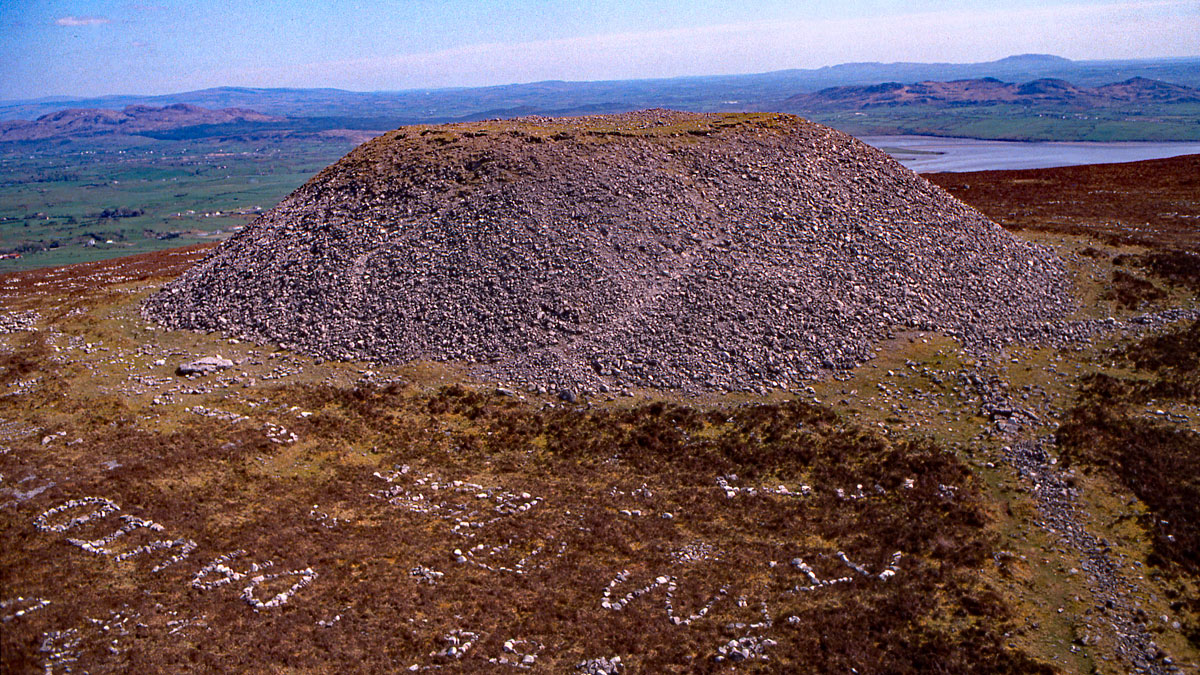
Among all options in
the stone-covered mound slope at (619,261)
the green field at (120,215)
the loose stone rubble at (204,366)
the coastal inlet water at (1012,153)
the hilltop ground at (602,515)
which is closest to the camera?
the hilltop ground at (602,515)

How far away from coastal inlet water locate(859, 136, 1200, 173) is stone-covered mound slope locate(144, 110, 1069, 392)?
83.6m

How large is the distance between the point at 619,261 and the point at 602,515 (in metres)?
14.9

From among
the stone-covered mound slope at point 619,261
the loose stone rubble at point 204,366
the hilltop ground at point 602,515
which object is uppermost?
the stone-covered mound slope at point 619,261

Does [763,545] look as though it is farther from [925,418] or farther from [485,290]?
[485,290]

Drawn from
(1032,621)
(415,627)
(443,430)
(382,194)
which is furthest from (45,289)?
(1032,621)

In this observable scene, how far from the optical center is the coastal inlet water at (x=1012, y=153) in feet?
402

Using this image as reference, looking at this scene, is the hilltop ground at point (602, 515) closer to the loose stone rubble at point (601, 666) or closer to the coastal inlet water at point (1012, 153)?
the loose stone rubble at point (601, 666)

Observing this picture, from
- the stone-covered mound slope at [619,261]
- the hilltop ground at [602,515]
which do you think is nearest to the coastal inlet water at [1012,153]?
the stone-covered mound slope at [619,261]

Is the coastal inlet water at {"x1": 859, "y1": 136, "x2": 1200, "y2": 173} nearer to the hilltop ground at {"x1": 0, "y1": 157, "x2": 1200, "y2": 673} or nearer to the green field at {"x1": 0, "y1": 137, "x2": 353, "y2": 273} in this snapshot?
the hilltop ground at {"x1": 0, "y1": 157, "x2": 1200, "y2": 673}

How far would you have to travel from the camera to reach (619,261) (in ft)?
105

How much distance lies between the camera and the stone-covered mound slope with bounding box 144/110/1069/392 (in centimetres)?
2894

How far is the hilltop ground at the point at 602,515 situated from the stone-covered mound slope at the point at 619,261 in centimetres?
182

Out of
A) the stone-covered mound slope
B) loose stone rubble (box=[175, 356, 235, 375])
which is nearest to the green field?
the stone-covered mound slope

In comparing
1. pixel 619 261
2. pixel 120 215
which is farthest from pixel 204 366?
pixel 120 215
